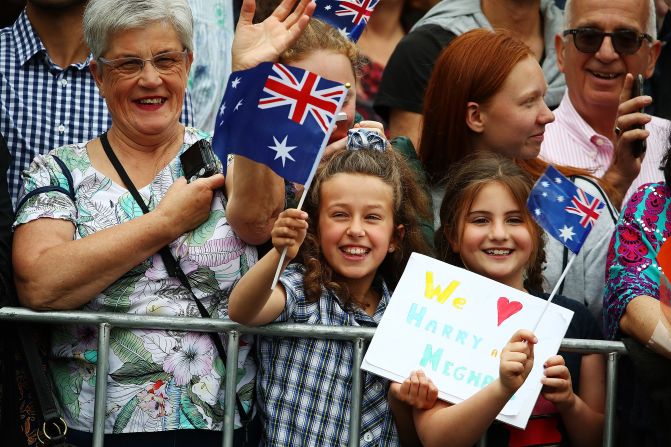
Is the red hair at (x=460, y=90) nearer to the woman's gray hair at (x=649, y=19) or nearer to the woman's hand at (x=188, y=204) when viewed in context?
the woman's gray hair at (x=649, y=19)

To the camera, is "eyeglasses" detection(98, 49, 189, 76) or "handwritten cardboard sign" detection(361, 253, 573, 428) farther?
"eyeglasses" detection(98, 49, 189, 76)

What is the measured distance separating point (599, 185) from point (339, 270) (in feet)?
4.33

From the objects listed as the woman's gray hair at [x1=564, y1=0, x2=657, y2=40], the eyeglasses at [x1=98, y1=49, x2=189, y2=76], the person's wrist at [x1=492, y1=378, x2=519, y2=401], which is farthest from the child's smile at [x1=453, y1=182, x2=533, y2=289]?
the woman's gray hair at [x1=564, y1=0, x2=657, y2=40]

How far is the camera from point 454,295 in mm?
4402

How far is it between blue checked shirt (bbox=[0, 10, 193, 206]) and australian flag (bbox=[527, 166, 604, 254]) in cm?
168

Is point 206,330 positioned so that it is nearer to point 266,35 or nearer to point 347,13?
point 266,35

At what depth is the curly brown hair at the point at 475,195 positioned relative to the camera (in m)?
4.75

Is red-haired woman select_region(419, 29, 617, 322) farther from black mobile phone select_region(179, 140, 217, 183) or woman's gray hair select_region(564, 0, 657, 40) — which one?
black mobile phone select_region(179, 140, 217, 183)

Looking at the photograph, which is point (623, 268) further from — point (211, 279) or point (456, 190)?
point (211, 279)

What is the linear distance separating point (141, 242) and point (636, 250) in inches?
68.1

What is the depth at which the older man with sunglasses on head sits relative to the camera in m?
5.84

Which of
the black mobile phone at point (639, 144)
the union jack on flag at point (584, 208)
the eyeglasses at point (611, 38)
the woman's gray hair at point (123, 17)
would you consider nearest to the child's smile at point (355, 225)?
the union jack on flag at point (584, 208)

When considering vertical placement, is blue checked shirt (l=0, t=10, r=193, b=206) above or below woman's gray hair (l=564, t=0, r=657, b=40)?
below

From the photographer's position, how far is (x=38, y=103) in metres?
5.24
